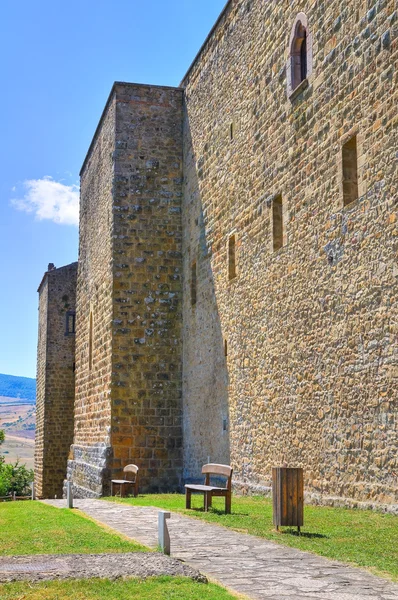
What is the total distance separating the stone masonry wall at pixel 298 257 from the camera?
32.4 ft

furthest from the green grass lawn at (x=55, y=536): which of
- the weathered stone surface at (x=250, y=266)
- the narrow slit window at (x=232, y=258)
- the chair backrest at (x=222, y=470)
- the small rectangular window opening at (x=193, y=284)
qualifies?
the small rectangular window opening at (x=193, y=284)

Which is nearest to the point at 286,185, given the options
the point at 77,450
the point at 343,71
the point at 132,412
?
the point at 343,71

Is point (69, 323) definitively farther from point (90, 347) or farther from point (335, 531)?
point (335, 531)

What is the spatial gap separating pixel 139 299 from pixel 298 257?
7.44m

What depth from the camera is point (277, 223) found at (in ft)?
44.2

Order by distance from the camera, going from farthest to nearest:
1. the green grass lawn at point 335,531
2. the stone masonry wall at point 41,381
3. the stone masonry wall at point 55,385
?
the stone masonry wall at point 41,381
the stone masonry wall at point 55,385
the green grass lawn at point 335,531

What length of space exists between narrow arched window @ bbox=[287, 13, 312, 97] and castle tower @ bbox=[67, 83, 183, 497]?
7.15 metres

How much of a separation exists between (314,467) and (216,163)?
7762mm

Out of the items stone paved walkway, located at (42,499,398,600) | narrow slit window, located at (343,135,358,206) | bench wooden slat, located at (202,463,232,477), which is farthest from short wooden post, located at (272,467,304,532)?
narrow slit window, located at (343,135,358,206)

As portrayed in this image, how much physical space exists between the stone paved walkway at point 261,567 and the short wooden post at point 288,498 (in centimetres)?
47

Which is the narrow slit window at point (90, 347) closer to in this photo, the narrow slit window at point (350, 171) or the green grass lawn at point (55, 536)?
the green grass lawn at point (55, 536)

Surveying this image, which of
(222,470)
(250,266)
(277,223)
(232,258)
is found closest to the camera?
(222,470)

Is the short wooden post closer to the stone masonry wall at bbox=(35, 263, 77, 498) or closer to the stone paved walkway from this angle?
the stone paved walkway

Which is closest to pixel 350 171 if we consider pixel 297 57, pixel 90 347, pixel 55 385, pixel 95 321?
pixel 297 57
